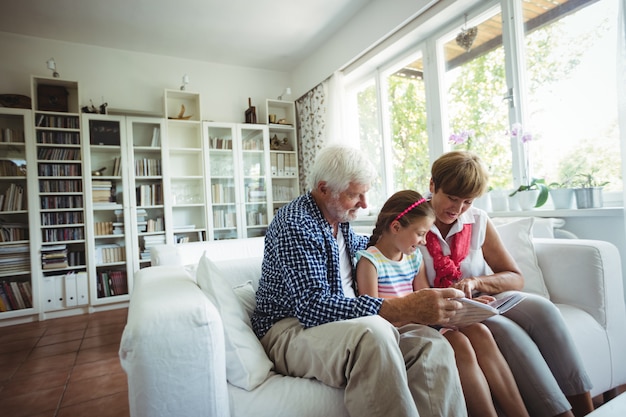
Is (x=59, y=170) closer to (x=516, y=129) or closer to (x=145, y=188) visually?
(x=145, y=188)

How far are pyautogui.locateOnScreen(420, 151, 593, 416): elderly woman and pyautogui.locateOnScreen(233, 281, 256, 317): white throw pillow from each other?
74 centimetres

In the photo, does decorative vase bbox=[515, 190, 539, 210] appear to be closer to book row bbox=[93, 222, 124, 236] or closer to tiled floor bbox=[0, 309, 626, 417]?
tiled floor bbox=[0, 309, 626, 417]

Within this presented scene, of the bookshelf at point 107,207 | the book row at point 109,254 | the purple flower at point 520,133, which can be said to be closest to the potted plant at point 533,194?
the purple flower at point 520,133

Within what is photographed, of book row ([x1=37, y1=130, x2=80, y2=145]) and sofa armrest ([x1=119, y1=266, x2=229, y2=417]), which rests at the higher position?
book row ([x1=37, y1=130, x2=80, y2=145])

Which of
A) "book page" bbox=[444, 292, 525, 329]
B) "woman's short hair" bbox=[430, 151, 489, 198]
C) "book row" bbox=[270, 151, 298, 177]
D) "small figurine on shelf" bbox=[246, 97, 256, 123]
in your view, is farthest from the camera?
"book row" bbox=[270, 151, 298, 177]

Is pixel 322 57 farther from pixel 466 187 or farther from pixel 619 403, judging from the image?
pixel 619 403

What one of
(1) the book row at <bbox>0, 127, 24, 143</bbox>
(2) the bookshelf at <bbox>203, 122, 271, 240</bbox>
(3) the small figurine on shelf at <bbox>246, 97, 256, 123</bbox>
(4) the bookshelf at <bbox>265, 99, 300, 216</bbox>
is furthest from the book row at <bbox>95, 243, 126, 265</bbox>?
(3) the small figurine on shelf at <bbox>246, 97, 256, 123</bbox>

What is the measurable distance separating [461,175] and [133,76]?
13.3ft

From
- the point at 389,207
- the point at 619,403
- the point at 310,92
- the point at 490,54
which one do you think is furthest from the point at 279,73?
the point at 619,403

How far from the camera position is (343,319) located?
1.01 metres

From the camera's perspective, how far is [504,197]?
227 cm

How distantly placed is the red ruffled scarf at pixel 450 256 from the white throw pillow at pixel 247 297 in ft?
2.47

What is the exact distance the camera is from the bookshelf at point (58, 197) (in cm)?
343

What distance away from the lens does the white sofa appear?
845 millimetres
